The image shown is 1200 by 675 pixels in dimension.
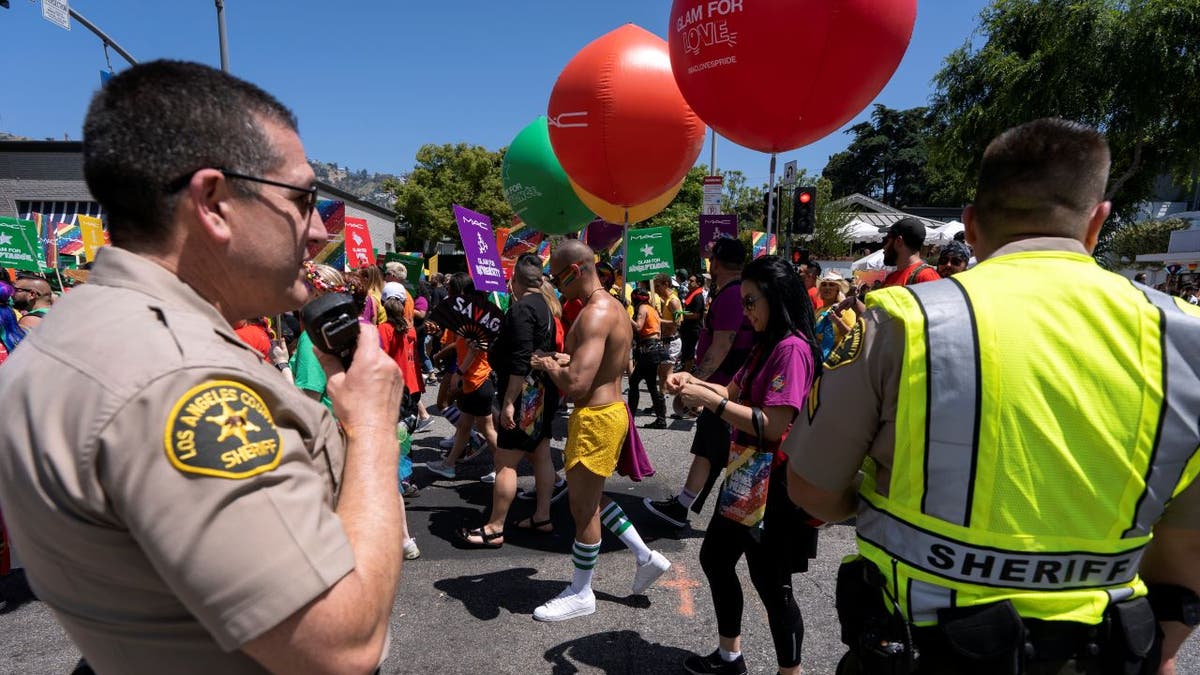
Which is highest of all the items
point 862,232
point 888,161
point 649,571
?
point 888,161

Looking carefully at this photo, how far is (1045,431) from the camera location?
1.16m

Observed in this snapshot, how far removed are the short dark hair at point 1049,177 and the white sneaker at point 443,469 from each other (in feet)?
16.3

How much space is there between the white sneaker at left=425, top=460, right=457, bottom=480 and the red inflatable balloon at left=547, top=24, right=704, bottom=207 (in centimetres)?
293

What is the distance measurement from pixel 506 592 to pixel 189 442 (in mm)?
3137

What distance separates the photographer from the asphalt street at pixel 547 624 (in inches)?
114

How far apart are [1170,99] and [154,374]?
2137 centimetres

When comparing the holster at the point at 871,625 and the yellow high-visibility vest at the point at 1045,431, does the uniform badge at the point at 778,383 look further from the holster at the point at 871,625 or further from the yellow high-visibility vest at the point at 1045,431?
the yellow high-visibility vest at the point at 1045,431

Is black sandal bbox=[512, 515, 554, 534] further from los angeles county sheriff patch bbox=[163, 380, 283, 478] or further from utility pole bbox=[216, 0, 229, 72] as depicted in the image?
utility pole bbox=[216, 0, 229, 72]

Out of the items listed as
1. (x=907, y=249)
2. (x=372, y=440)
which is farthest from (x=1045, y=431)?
(x=907, y=249)

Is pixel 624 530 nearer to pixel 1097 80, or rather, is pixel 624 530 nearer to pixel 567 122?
pixel 567 122

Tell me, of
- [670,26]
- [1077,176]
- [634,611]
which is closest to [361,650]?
[1077,176]

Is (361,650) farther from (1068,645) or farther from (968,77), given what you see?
(968,77)

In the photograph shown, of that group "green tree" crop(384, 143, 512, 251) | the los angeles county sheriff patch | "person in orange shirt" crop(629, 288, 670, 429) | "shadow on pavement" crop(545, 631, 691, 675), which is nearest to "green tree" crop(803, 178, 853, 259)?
"green tree" crop(384, 143, 512, 251)

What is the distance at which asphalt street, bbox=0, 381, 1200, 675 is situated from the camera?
9.52 ft
